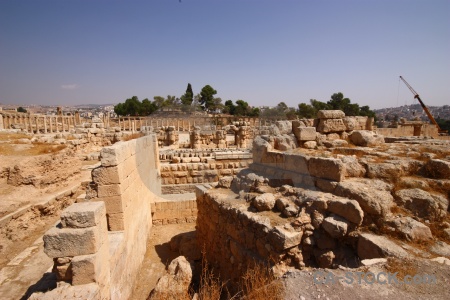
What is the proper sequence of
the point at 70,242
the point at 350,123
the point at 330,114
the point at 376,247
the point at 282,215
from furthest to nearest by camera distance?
1. the point at 350,123
2. the point at 330,114
3. the point at 282,215
4. the point at 70,242
5. the point at 376,247

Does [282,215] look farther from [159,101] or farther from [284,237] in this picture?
[159,101]

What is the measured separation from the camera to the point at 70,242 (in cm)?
291

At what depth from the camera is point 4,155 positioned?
866 centimetres

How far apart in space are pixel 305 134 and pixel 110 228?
191 inches

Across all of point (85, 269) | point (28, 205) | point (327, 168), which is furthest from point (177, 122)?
point (85, 269)

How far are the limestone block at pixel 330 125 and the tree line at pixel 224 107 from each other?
2922 centimetres

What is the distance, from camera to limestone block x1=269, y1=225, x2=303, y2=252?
9.91 ft

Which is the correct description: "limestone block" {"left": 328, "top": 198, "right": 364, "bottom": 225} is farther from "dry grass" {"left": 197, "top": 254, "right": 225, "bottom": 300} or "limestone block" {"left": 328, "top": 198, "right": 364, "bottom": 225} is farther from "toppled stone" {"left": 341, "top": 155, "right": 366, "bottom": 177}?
"dry grass" {"left": 197, "top": 254, "right": 225, "bottom": 300}

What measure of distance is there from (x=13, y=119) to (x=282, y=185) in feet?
71.9

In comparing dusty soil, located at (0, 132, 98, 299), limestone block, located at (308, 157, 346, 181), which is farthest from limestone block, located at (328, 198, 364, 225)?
dusty soil, located at (0, 132, 98, 299)

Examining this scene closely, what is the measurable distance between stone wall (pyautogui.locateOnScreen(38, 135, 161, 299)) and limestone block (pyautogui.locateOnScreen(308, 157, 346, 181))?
335 centimetres

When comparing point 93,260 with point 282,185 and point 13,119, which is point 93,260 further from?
point 13,119

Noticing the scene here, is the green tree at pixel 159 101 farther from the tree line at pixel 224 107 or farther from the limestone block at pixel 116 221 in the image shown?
the limestone block at pixel 116 221

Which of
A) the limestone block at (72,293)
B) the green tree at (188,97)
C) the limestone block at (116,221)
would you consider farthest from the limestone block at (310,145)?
the green tree at (188,97)
